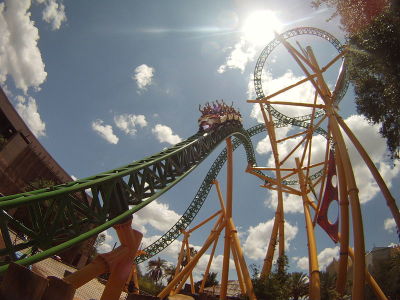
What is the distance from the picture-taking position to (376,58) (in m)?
5.82

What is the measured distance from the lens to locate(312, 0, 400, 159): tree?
549 cm

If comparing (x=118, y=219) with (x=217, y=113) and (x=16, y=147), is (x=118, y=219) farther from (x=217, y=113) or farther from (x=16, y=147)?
(x=16, y=147)

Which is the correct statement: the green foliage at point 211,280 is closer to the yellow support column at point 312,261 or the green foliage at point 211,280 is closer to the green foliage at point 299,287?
the green foliage at point 299,287

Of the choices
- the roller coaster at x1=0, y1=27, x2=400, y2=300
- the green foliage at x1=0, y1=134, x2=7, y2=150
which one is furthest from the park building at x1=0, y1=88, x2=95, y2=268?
the roller coaster at x1=0, y1=27, x2=400, y2=300

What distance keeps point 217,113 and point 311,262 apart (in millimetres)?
6526

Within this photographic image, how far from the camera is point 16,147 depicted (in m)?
16.2

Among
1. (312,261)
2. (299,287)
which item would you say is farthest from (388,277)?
(312,261)

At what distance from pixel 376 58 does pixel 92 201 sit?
624 cm

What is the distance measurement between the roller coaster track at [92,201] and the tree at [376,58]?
4.55 m

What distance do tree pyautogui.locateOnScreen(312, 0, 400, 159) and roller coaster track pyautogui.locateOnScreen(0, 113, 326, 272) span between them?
455 centimetres

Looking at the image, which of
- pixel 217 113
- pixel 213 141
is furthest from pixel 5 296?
pixel 217 113

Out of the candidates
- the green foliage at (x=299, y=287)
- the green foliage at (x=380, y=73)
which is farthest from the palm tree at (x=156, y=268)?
the green foliage at (x=380, y=73)

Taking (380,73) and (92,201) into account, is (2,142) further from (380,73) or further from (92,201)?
(380,73)

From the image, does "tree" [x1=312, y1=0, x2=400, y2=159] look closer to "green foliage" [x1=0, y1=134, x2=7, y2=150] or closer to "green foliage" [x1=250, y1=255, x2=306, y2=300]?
"green foliage" [x1=250, y1=255, x2=306, y2=300]
